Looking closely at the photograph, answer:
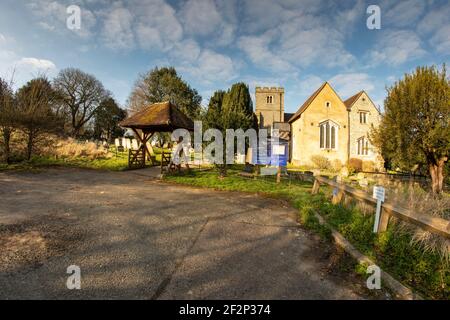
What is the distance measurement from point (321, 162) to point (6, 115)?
26.2 meters

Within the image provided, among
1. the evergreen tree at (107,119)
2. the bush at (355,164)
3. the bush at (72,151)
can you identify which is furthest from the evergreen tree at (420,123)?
the evergreen tree at (107,119)

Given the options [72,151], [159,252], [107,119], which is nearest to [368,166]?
[159,252]

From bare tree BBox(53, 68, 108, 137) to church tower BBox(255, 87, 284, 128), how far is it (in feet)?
96.4

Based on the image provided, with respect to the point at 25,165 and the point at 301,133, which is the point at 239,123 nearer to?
the point at 25,165

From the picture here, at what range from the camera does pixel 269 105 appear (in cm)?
3447

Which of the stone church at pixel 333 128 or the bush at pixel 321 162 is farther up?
the stone church at pixel 333 128

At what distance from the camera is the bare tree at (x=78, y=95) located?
125ft

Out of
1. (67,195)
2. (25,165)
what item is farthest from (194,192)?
(25,165)

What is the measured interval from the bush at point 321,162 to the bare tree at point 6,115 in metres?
25.5

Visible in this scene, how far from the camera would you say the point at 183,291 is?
2898mm

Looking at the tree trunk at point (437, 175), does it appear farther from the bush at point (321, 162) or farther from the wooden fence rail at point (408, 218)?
the bush at point (321, 162)

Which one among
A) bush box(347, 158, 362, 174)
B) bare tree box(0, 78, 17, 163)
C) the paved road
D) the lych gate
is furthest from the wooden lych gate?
bush box(347, 158, 362, 174)

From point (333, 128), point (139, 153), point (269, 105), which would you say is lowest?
point (139, 153)

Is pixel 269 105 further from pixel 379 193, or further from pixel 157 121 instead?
pixel 379 193
